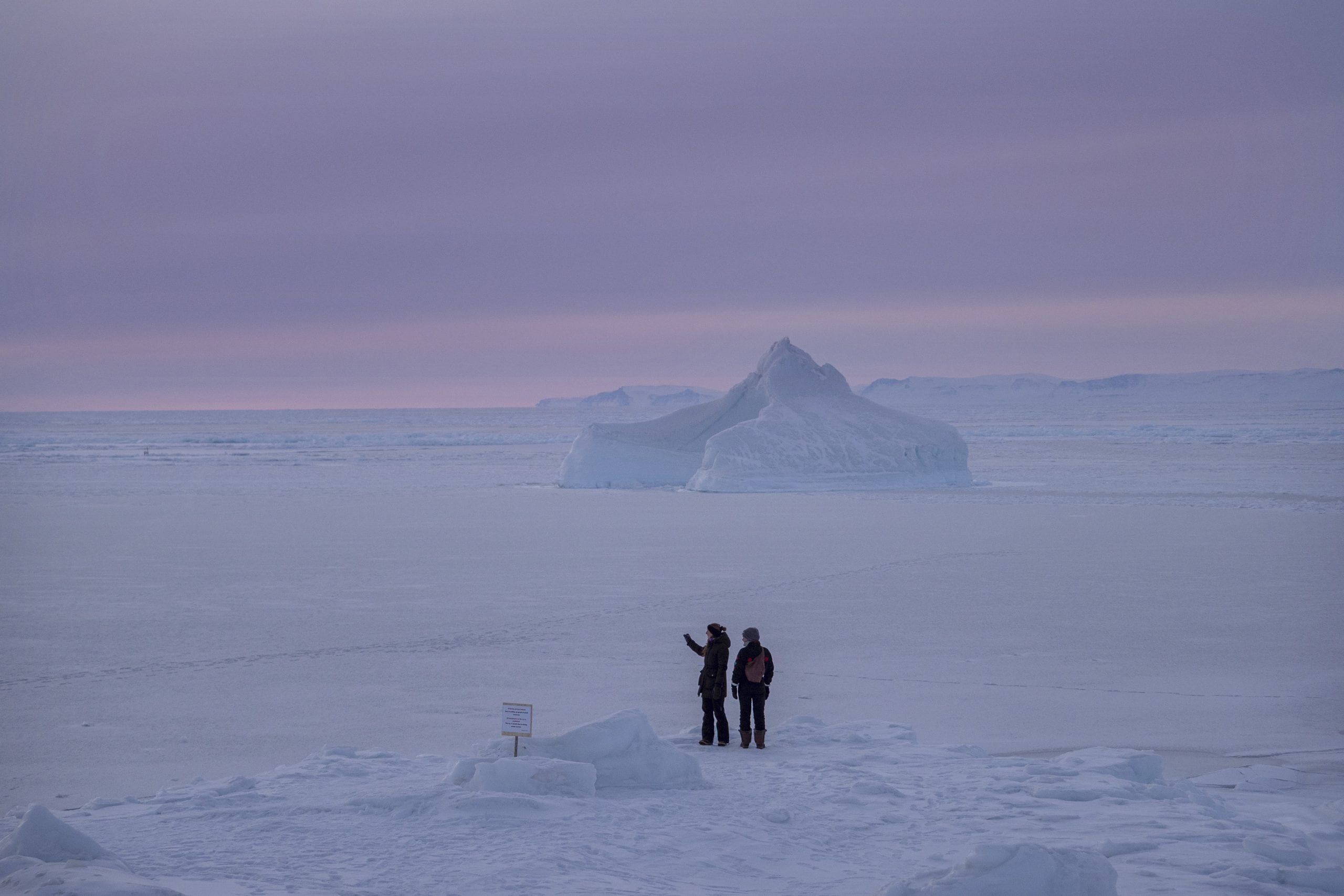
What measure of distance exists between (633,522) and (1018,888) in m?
18.6

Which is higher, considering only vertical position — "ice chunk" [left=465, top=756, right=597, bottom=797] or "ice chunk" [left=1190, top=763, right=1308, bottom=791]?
"ice chunk" [left=465, top=756, right=597, bottom=797]

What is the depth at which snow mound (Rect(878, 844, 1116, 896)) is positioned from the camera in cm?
474

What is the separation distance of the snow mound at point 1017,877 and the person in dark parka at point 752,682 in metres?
2.76

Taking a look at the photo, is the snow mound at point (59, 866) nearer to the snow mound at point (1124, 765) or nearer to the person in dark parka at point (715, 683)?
the person in dark parka at point (715, 683)

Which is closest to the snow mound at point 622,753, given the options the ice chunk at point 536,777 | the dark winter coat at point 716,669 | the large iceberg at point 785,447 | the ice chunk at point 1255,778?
the ice chunk at point 536,777

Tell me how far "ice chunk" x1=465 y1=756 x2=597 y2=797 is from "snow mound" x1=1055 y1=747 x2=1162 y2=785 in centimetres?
275

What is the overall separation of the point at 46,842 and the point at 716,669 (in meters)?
3.87

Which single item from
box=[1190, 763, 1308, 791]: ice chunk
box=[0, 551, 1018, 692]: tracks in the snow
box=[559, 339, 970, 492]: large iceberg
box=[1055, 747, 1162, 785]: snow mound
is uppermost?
box=[559, 339, 970, 492]: large iceberg

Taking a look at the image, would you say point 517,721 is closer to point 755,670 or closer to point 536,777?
point 536,777

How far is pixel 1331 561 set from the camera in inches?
652

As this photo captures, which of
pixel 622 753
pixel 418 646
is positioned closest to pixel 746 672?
pixel 622 753

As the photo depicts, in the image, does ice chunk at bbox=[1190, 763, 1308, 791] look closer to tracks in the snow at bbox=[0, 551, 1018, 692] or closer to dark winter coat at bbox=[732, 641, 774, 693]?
dark winter coat at bbox=[732, 641, 774, 693]

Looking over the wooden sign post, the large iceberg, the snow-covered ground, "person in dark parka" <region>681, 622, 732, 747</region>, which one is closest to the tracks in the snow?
the snow-covered ground

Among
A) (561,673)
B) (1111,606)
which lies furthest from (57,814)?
(1111,606)
